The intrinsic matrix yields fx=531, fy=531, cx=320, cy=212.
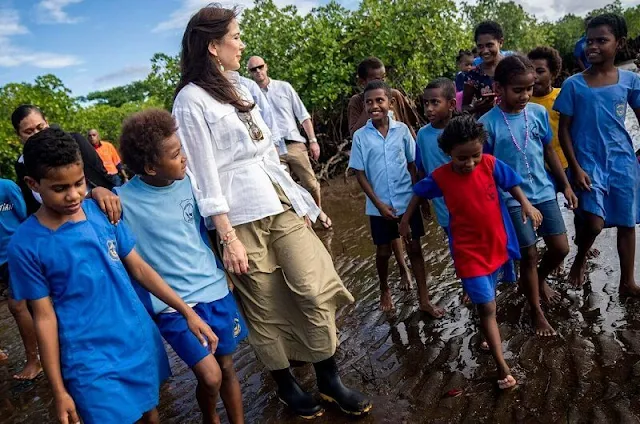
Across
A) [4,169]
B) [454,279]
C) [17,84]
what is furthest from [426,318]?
[17,84]

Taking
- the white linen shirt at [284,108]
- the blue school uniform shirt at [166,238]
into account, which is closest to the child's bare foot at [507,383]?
the blue school uniform shirt at [166,238]

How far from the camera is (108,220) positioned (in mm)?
2428

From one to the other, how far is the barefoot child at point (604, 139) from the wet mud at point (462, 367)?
51 cm

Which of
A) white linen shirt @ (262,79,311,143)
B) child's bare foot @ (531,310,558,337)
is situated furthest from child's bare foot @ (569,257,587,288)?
white linen shirt @ (262,79,311,143)

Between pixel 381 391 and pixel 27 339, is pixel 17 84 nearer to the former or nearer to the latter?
pixel 27 339

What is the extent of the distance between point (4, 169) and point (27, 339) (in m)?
5.55

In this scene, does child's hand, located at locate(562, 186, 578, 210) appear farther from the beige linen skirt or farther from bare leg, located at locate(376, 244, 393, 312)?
the beige linen skirt

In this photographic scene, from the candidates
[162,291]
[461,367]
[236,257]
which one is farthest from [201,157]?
[461,367]

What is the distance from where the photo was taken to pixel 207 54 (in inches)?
108

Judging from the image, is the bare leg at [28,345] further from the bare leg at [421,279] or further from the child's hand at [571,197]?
the child's hand at [571,197]

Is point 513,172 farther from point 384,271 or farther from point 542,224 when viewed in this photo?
point 384,271

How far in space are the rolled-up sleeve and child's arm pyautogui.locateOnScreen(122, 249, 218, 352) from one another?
0.38 meters

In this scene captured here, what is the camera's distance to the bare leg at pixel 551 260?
11.3 feet

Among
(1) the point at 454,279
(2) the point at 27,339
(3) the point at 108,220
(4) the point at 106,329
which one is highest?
(3) the point at 108,220
